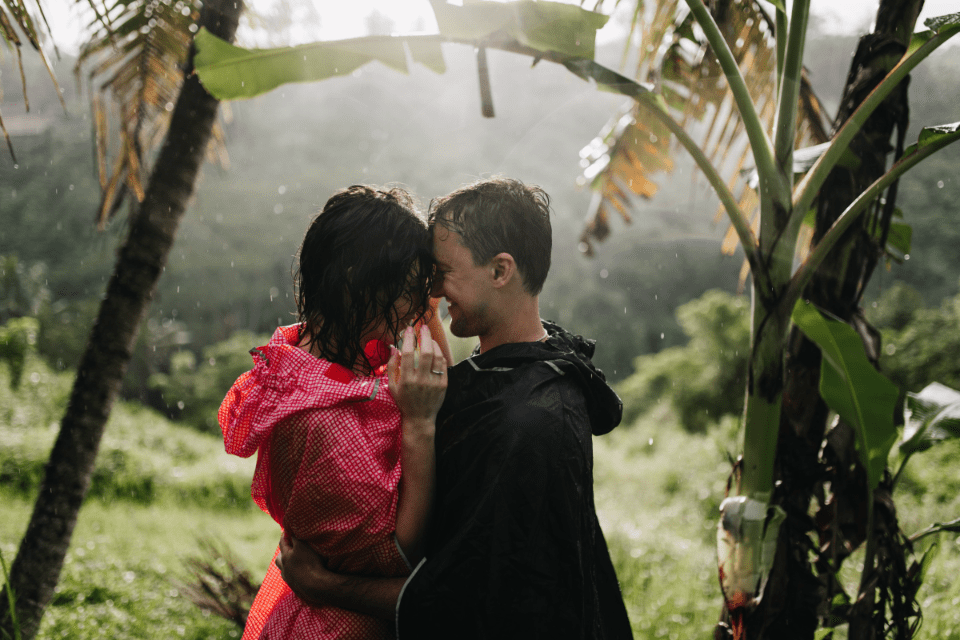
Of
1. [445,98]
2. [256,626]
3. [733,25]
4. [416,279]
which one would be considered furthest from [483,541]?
[445,98]

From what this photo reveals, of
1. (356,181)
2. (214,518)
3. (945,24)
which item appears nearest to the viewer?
(945,24)

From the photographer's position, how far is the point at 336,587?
3.84 ft

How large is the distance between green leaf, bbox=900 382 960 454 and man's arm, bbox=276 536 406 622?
79.1 inches

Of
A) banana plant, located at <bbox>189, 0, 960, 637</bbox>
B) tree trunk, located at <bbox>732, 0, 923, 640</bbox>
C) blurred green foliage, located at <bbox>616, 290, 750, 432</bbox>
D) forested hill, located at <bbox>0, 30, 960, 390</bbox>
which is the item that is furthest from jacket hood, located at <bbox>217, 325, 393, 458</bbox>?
forested hill, located at <bbox>0, 30, 960, 390</bbox>

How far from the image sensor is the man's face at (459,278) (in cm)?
139

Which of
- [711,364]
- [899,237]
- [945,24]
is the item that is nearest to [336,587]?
[945,24]

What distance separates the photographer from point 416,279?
4.37ft

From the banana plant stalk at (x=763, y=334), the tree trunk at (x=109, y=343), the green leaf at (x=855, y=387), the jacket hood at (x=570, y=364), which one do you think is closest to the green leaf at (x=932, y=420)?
the green leaf at (x=855, y=387)

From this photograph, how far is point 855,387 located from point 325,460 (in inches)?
65.8

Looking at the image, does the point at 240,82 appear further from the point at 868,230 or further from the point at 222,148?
the point at 868,230

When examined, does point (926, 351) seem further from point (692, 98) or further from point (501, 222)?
point (501, 222)

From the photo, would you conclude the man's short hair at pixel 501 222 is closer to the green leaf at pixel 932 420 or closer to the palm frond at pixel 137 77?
the green leaf at pixel 932 420

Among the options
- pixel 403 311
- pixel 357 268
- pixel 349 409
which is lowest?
pixel 349 409

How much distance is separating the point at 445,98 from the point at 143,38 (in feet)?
66.3
